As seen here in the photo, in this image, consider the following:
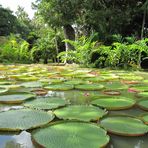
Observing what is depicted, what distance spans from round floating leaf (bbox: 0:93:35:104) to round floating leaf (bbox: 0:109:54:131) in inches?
18.6

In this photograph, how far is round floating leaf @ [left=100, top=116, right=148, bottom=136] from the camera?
1.88 metres

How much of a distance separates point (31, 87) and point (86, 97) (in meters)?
1.06

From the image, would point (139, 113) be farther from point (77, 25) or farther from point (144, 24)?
point (77, 25)

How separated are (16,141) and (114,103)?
1362mm

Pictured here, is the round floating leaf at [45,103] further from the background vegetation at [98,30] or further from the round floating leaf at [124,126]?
the background vegetation at [98,30]

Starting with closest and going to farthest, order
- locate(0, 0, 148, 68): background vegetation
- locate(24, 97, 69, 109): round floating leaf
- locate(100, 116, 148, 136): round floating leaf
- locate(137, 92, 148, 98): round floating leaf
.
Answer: locate(100, 116, 148, 136): round floating leaf
locate(24, 97, 69, 109): round floating leaf
locate(137, 92, 148, 98): round floating leaf
locate(0, 0, 148, 68): background vegetation

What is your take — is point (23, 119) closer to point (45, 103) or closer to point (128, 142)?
point (45, 103)

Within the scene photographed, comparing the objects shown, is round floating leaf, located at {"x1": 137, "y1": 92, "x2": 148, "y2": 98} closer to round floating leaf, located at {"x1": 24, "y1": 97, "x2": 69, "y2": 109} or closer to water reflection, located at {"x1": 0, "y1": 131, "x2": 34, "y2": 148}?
round floating leaf, located at {"x1": 24, "y1": 97, "x2": 69, "y2": 109}

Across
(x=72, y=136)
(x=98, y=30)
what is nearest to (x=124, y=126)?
(x=72, y=136)

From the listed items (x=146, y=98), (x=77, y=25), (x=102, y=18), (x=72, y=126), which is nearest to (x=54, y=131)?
(x=72, y=126)

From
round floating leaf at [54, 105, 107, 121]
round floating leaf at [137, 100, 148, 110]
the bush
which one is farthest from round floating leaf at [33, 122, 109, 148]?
the bush

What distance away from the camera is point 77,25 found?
1041 cm

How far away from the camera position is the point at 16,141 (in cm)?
174

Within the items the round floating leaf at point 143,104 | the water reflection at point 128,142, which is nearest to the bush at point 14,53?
the round floating leaf at point 143,104
